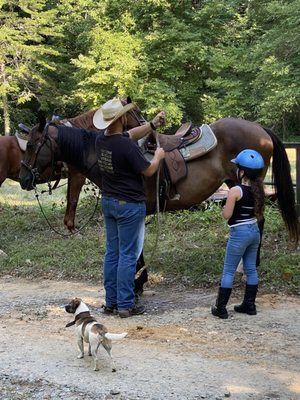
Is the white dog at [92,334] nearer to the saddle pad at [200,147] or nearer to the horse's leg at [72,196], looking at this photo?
the saddle pad at [200,147]

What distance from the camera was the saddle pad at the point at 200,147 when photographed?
583 cm

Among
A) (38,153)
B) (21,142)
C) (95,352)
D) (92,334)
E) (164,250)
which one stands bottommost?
(164,250)

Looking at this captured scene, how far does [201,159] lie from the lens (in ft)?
19.4

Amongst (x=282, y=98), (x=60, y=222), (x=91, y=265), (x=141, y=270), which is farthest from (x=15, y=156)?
(x=282, y=98)

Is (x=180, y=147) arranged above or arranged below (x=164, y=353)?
above

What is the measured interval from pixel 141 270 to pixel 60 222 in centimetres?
436

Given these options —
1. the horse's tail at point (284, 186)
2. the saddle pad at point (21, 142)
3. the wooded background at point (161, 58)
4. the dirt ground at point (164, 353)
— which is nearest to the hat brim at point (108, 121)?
the dirt ground at point (164, 353)

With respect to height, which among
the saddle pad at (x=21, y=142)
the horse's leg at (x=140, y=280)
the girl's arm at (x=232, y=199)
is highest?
the girl's arm at (x=232, y=199)

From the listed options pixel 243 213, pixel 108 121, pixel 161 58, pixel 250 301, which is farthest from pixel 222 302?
pixel 161 58

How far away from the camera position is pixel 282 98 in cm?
2333

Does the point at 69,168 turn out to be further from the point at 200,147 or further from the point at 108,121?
the point at 108,121

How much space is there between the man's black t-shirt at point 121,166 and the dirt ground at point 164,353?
1.24 metres

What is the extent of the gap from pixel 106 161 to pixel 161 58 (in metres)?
23.9

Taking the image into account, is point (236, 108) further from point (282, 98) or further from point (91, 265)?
point (91, 265)
